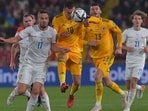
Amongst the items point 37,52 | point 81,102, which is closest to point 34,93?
point 37,52

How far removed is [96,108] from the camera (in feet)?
48.0

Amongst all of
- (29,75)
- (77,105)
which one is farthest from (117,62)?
(29,75)

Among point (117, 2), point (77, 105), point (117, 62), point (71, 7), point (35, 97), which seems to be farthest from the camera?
point (117, 2)

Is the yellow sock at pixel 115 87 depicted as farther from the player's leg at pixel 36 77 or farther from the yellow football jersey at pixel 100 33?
the player's leg at pixel 36 77

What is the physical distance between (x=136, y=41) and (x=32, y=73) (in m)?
3.03

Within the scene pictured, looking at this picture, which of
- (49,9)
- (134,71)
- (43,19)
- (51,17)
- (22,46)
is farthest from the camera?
(49,9)

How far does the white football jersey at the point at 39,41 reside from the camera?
13.2m

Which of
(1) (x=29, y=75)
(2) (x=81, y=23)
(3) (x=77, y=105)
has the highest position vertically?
(2) (x=81, y=23)

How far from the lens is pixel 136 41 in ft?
50.0

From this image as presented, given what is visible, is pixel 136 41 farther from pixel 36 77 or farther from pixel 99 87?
pixel 36 77

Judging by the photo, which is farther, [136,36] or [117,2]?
[117,2]

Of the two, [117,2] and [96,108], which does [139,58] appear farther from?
[117,2]

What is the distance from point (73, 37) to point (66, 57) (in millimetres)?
485

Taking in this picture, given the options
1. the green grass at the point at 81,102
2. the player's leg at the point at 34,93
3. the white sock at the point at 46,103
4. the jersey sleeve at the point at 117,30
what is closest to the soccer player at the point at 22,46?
the green grass at the point at 81,102
